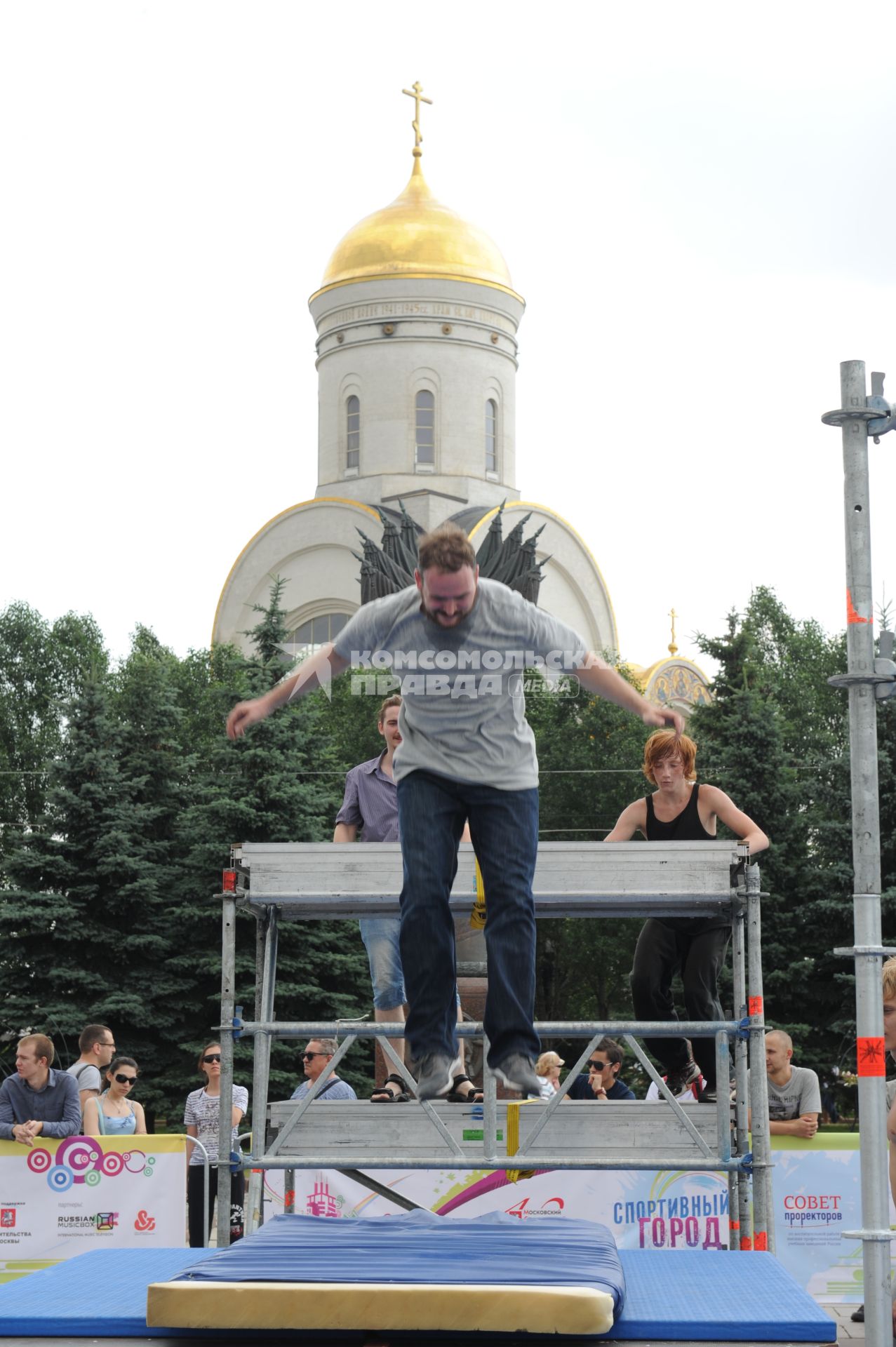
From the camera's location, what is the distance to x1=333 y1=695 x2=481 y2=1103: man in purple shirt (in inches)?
364

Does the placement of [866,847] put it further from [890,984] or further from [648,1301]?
[648,1301]

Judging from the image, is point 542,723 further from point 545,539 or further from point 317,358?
point 317,358

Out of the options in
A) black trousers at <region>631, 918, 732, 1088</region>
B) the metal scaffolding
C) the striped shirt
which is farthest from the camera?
the striped shirt

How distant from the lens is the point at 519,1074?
629 cm

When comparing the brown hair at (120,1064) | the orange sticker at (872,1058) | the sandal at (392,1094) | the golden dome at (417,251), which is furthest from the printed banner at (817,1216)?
the golden dome at (417,251)

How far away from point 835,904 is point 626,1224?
66.0ft

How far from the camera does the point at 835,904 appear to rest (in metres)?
30.8

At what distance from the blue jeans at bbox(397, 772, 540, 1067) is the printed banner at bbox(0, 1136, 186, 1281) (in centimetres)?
637

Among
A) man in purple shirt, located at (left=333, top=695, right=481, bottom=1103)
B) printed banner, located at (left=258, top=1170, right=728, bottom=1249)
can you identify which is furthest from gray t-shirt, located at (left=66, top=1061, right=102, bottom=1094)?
man in purple shirt, located at (left=333, top=695, right=481, bottom=1103)

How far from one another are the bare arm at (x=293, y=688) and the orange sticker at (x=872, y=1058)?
2404mm

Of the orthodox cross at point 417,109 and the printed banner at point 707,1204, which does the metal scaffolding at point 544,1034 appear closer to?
the printed banner at point 707,1204

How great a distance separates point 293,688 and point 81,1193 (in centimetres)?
686

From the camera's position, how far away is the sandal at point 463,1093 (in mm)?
7799

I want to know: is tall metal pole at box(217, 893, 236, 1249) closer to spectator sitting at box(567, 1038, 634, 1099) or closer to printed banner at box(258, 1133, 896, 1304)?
printed banner at box(258, 1133, 896, 1304)
